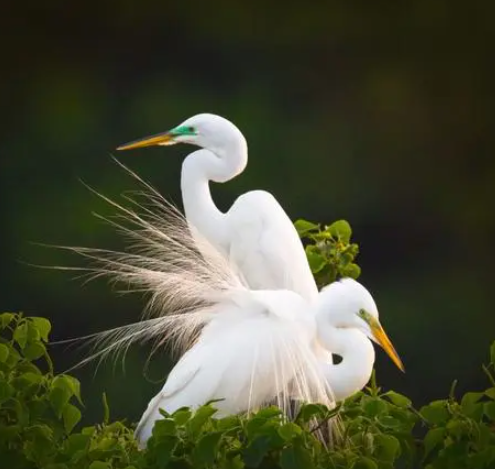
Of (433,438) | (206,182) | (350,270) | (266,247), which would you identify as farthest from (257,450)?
(206,182)

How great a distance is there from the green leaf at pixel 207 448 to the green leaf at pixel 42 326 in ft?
1.16

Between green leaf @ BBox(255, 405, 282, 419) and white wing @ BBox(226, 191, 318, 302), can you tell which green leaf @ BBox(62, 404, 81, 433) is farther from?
white wing @ BBox(226, 191, 318, 302)

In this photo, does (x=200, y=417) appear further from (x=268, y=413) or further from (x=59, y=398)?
(x=59, y=398)

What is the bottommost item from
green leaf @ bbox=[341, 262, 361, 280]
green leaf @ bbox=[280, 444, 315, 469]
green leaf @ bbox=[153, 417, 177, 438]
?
green leaf @ bbox=[280, 444, 315, 469]

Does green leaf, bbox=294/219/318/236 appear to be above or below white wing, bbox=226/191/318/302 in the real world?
above

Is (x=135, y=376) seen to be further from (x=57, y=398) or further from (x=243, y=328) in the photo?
(x=57, y=398)

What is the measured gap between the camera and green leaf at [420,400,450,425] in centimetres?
230

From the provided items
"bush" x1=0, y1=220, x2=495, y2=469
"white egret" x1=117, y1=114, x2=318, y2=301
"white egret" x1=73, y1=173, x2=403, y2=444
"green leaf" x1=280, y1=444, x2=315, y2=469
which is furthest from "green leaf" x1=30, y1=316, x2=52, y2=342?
"white egret" x1=117, y1=114, x2=318, y2=301

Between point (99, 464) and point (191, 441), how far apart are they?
0.14m

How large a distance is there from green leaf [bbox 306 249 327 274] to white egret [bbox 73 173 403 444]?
0.44 feet

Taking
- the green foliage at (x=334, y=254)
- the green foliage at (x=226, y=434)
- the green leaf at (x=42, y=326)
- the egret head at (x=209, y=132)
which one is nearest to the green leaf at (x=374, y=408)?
the green foliage at (x=226, y=434)

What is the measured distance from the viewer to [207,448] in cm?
215

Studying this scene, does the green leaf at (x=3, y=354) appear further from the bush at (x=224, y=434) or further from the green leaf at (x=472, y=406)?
the green leaf at (x=472, y=406)

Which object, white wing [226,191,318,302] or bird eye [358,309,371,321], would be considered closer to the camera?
bird eye [358,309,371,321]
